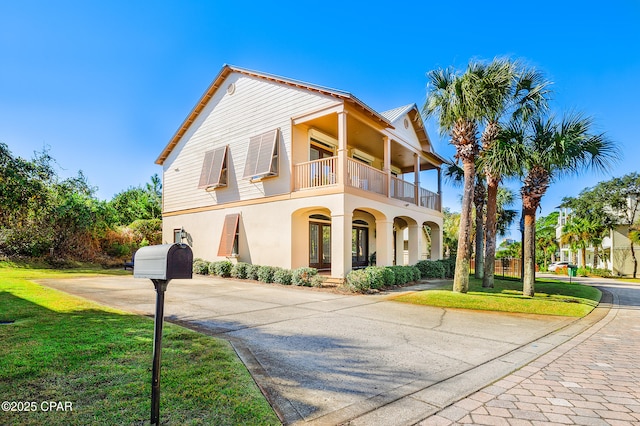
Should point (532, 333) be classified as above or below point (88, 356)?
below

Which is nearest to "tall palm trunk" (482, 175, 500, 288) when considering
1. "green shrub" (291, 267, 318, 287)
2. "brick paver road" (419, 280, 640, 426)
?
"green shrub" (291, 267, 318, 287)

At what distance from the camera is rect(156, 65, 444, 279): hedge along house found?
539 inches

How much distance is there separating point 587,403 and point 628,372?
1754 millimetres

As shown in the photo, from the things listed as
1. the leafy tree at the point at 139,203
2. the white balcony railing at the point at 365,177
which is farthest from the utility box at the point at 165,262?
the leafy tree at the point at 139,203

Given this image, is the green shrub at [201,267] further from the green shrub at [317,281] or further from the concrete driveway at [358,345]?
the green shrub at [317,281]

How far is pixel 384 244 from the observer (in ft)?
49.4

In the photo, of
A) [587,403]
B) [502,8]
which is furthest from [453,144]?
[587,403]

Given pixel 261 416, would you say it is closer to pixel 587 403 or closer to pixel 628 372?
pixel 587 403

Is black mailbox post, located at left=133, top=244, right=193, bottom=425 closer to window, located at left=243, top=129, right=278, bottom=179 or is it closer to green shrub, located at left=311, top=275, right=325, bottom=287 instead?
green shrub, located at left=311, top=275, right=325, bottom=287

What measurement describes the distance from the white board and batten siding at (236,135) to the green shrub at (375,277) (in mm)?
5047

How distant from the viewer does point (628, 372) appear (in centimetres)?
462

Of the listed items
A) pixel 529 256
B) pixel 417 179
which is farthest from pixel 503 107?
pixel 417 179

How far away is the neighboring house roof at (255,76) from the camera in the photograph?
1317 cm

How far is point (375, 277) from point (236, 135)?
1012 centimetres
